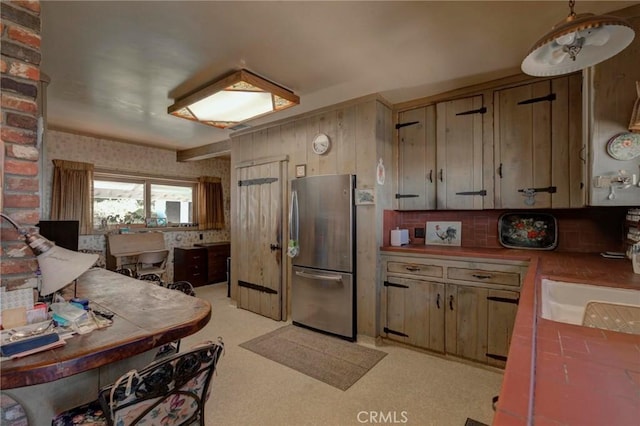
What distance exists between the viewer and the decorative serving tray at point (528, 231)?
2.85 metres

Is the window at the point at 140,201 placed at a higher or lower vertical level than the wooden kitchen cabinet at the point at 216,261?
higher

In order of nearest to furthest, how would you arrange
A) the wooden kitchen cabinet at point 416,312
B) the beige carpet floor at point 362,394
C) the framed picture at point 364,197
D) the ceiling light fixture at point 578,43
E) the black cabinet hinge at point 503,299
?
the ceiling light fixture at point 578,43, the beige carpet floor at point 362,394, the black cabinet hinge at point 503,299, the wooden kitchen cabinet at point 416,312, the framed picture at point 364,197

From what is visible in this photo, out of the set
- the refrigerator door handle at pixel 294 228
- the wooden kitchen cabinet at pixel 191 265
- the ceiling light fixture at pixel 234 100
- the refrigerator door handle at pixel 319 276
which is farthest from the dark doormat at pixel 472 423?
the wooden kitchen cabinet at pixel 191 265

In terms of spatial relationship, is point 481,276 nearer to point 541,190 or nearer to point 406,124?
point 541,190

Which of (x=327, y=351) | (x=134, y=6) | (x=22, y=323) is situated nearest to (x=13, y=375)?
(x=22, y=323)

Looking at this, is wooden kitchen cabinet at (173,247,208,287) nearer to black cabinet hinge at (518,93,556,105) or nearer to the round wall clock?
the round wall clock

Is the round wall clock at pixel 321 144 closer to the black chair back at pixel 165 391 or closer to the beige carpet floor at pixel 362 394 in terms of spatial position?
the beige carpet floor at pixel 362 394

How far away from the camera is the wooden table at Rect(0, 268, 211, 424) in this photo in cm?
106

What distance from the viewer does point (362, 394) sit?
2.22 m

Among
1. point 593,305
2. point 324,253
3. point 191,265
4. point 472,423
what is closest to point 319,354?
point 324,253

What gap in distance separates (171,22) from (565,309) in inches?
116

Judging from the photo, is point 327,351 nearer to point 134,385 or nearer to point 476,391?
point 476,391

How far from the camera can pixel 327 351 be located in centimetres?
291

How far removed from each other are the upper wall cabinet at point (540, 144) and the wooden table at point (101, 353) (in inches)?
110
